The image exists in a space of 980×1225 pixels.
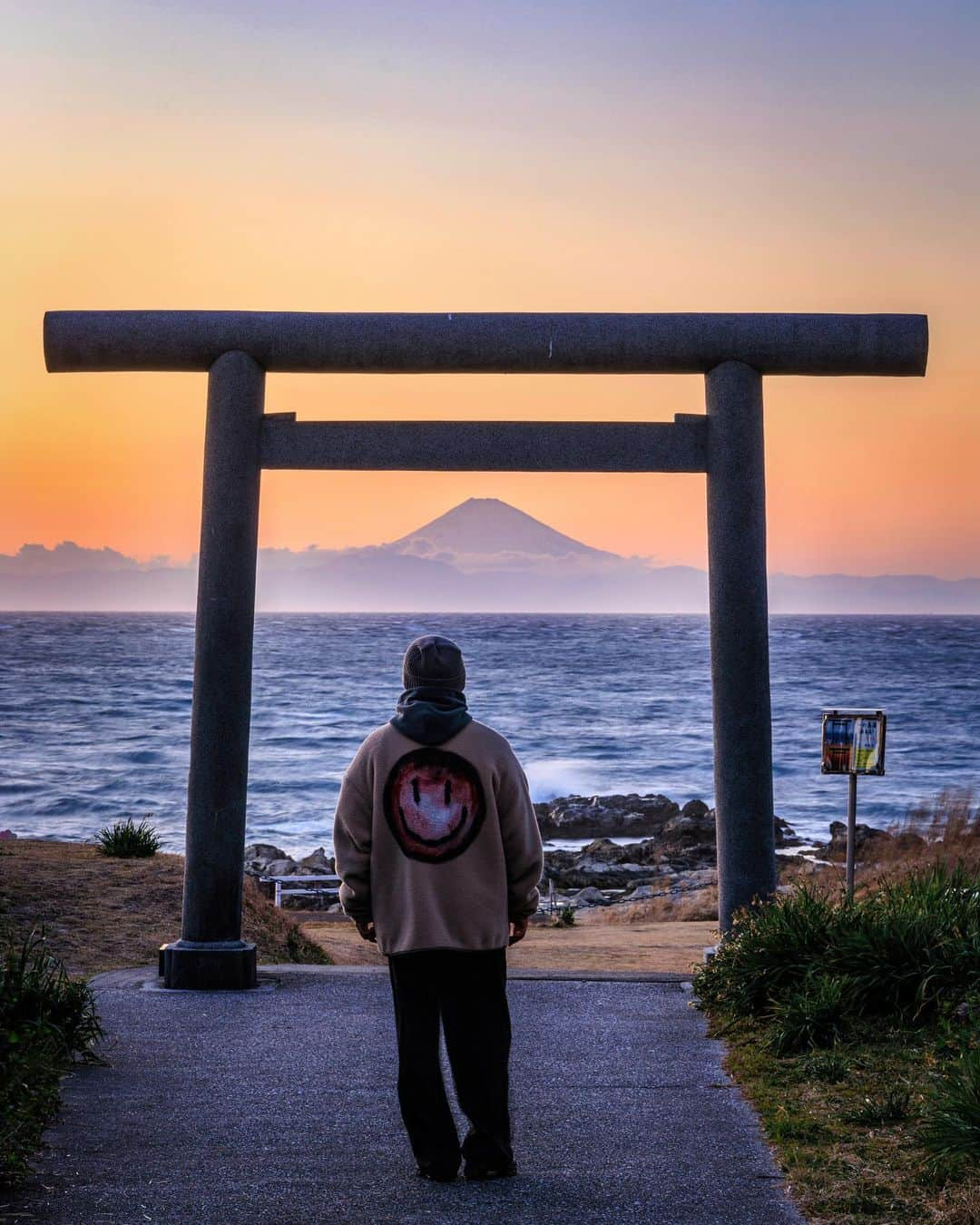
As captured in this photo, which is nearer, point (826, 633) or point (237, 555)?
point (237, 555)

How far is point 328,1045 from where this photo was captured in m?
6.76

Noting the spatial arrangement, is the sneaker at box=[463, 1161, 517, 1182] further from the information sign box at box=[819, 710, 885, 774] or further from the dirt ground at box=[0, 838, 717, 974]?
the information sign box at box=[819, 710, 885, 774]

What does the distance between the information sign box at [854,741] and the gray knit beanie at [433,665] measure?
198 inches

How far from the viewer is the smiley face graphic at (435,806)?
15.1 feet

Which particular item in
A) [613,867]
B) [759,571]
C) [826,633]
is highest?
[826,633]

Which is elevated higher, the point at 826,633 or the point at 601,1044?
the point at 826,633

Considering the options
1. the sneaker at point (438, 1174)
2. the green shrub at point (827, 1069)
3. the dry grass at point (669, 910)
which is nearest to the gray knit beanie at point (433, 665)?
the sneaker at point (438, 1174)

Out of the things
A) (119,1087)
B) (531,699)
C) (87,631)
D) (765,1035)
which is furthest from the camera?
(87,631)

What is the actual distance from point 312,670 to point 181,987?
68561mm

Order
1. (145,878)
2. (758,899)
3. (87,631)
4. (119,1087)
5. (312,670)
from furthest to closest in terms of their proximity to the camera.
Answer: (87,631) → (312,670) → (145,878) → (758,899) → (119,1087)

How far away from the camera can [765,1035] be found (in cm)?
642

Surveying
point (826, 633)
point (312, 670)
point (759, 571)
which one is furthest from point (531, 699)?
point (759, 571)

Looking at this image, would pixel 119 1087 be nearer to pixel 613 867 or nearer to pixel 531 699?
pixel 613 867

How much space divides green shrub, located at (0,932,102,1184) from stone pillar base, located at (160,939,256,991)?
4.08 feet
